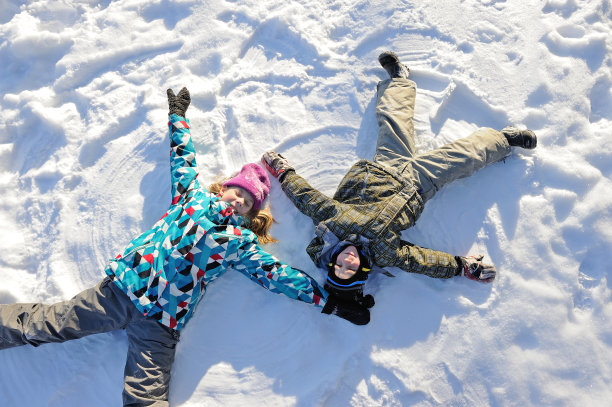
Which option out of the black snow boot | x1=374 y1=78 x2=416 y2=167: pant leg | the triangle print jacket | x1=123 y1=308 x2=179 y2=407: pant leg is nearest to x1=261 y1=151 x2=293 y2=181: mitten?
the triangle print jacket

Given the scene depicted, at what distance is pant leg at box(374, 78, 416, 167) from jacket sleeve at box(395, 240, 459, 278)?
56 cm

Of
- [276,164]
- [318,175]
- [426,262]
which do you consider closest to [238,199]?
[276,164]

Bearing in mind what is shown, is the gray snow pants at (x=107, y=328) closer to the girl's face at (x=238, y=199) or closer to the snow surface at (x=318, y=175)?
the snow surface at (x=318, y=175)

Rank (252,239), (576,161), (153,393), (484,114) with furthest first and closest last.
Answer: (484,114), (576,161), (252,239), (153,393)

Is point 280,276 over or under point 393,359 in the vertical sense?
over

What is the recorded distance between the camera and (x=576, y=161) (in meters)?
2.66

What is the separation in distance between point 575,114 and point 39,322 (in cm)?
365

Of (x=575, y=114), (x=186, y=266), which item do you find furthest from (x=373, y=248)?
(x=575, y=114)

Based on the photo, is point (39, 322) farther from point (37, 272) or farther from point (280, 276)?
point (280, 276)

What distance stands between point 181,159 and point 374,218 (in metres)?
1.27

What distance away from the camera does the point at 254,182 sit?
8.44 feet

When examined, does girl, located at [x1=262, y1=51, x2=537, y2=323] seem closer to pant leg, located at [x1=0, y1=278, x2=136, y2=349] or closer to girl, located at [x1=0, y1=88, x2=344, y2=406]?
girl, located at [x1=0, y1=88, x2=344, y2=406]

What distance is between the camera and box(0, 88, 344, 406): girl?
234 cm

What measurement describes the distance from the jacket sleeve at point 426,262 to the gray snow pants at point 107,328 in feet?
4.70
